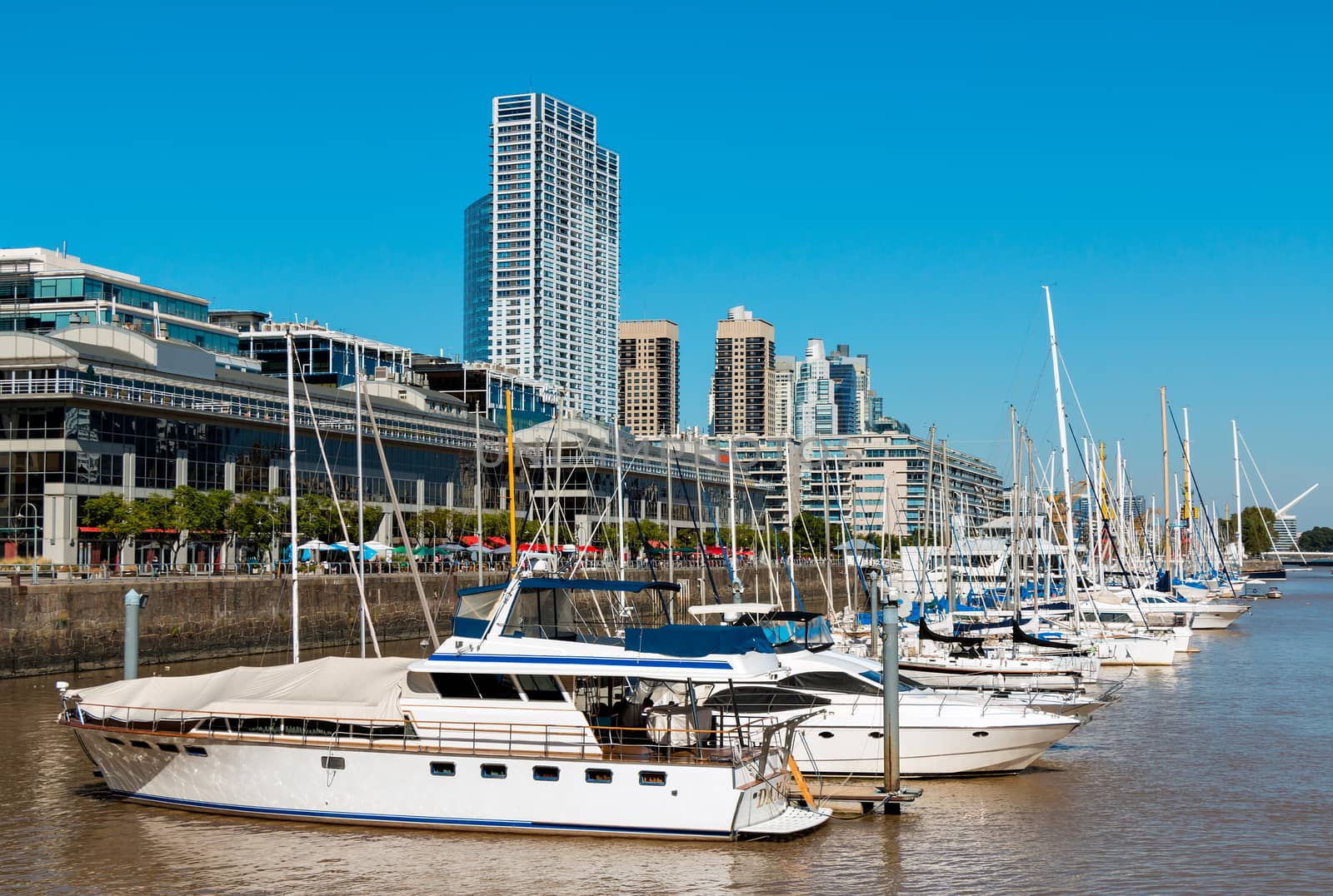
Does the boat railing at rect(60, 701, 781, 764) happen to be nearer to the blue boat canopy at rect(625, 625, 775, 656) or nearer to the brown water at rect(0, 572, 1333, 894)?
the blue boat canopy at rect(625, 625, 775, 656)

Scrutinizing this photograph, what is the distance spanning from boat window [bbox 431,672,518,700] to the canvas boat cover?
94 cm

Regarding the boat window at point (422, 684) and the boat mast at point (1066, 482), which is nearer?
the boat window at point (422, 684)

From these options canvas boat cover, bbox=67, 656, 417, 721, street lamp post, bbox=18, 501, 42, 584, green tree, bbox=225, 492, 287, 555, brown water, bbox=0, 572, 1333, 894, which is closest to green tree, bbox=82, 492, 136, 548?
street lamp post, bbox=18, 501, 42, 584

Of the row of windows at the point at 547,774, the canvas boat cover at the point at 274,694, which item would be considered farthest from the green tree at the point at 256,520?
the row of windows at the point at 547,774

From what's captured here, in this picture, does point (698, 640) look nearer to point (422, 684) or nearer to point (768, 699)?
point (768, 699)

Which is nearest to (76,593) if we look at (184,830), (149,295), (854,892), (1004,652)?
(184,830)

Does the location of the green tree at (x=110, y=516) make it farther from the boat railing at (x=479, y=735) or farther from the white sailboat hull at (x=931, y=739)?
the white sailboat hull at (x=931, y=739)

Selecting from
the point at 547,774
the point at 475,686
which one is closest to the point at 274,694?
the point at 475,686

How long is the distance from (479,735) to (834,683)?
881cm

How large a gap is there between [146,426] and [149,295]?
136ft

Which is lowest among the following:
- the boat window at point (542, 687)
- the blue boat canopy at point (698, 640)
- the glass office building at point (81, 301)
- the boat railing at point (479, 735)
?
the boat railing at point (479, 735)

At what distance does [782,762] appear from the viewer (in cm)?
2811

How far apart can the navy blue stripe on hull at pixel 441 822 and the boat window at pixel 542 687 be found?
240cm

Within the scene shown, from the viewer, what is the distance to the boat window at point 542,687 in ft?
91.3
